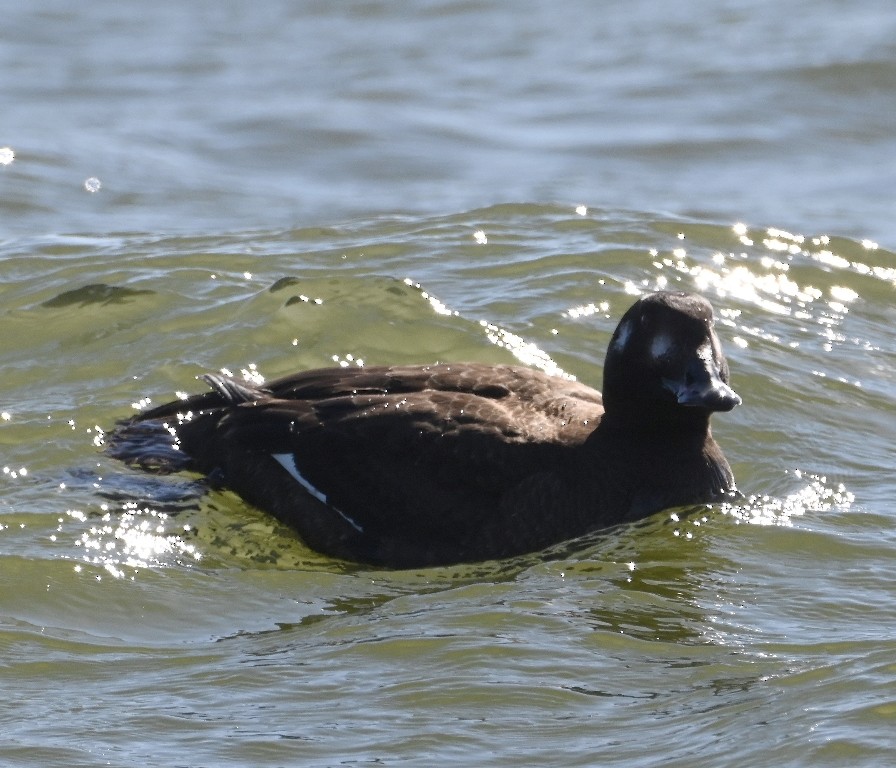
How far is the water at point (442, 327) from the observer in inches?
217

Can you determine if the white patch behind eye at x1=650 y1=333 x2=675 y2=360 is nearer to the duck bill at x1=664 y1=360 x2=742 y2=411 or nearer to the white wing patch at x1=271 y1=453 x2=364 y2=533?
the duck bill at x1=664 y1=360 x2=742 y2=411

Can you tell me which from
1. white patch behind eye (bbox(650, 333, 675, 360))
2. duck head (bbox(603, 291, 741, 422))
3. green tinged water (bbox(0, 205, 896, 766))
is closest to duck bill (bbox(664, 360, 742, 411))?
duck head (bbox(603, 291, 741, 422))

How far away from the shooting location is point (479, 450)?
6863 mm

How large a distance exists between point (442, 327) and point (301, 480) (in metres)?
2.61

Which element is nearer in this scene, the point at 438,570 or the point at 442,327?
the point at 438,570

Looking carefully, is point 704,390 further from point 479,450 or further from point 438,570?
point 438,570

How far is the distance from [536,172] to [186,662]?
8.20m

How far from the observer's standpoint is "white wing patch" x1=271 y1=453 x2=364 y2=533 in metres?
7.08

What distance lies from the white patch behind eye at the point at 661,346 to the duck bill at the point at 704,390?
123 mm

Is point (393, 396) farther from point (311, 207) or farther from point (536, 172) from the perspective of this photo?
point (536, 172)

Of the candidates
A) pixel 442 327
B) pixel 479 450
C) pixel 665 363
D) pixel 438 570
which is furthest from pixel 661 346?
pixel 442 327

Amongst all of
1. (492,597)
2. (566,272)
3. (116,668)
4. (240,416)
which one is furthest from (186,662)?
(566,272)

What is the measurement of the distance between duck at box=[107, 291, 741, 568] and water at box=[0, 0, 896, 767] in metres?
0.15

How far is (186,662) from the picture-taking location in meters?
5.92
